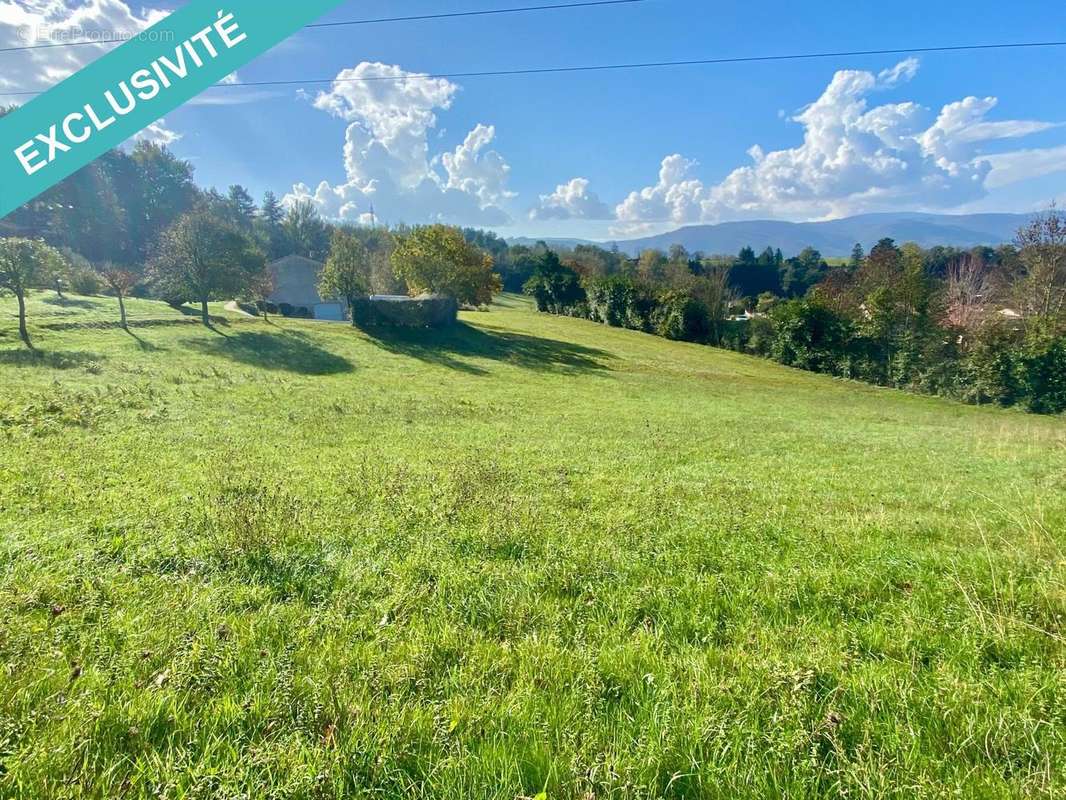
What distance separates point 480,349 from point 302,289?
1416 inches

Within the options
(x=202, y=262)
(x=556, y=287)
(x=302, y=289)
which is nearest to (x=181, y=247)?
(x=202, y=262)

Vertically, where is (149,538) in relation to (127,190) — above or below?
below

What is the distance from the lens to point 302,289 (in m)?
58.1

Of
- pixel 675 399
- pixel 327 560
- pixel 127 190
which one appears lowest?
pixel 675 399

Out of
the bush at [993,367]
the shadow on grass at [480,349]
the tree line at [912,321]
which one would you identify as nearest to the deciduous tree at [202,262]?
the shadow on grass at [480,349]

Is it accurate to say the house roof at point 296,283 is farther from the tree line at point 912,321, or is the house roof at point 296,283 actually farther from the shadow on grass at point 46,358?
the shadow on grass at point 46,358

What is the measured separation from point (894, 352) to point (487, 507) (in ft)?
132

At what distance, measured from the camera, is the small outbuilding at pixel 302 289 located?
5660 cm

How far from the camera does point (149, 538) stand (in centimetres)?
450

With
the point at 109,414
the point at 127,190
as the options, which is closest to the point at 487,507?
the point at 109,414

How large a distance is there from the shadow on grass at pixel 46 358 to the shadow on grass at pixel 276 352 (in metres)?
5.03

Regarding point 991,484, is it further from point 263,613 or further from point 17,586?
point 17,586

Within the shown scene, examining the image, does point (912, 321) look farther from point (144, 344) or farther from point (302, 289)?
point (302, 289)

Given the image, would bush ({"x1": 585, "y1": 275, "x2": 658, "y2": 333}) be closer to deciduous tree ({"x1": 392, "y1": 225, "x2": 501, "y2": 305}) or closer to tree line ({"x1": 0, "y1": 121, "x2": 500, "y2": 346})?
tree line ({"x1": 0, "y1": 121, "x2": 500, "y2": 346})
